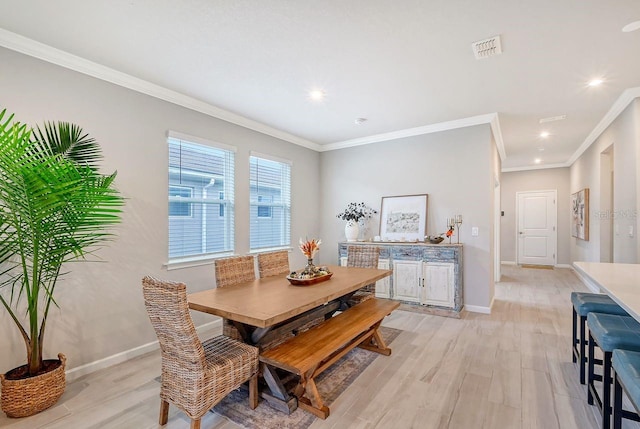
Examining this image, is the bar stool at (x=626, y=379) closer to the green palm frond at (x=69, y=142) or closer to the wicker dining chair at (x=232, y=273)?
the wicker dining chair at (x=232, y=273)

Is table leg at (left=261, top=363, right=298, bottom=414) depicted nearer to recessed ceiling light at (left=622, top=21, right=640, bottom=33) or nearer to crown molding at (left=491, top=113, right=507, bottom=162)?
recessed ceiling light at (left=622, top=21, right=640, bottom=33)

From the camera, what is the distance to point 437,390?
240 centimetres

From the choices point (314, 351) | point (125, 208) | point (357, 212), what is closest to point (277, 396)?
point (314, 351)

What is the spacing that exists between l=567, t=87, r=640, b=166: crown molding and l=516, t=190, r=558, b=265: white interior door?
7.75 feet

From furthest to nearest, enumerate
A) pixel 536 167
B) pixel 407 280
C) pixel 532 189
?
pixel 532 189 < pixel 536 167 < pixel 407 280

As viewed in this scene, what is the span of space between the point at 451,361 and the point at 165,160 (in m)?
3.58

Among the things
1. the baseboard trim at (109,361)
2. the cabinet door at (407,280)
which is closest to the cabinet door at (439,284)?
the cabinet door at (407,280)

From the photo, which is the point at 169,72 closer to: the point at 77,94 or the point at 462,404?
the point at 77,94

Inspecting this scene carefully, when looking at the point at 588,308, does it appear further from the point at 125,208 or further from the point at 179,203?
the point at 125,208

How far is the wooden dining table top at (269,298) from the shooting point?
76.1 inches

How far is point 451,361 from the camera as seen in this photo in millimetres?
2887

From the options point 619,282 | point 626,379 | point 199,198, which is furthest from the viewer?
point 199,198

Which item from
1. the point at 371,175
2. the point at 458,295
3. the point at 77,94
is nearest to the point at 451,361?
the point at 458,295

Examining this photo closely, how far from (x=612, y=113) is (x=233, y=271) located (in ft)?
16.8
